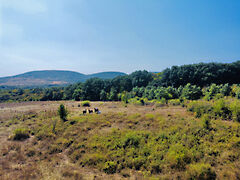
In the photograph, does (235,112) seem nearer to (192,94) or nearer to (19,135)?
(192,94)

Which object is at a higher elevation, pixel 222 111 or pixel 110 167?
pixel 222 111

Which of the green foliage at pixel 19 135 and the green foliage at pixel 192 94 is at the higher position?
the green foliage at pixel 192 94

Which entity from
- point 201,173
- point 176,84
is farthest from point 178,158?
point 176,84

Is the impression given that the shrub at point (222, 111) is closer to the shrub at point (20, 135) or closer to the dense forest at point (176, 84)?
the dense forest at point (176, 84)

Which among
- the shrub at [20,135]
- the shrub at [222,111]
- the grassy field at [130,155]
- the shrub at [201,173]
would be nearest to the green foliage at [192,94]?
the shrub at [222,111]

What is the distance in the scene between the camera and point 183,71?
1752 inches

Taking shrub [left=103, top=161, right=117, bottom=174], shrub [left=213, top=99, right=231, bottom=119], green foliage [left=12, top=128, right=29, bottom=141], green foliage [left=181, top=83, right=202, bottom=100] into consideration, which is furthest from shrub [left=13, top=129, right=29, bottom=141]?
green foliage [left=181, top=83, right=202, bottom=100]

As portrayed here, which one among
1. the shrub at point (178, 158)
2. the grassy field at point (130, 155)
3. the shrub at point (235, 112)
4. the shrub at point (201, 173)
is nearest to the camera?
the shrub at point (201, 173)

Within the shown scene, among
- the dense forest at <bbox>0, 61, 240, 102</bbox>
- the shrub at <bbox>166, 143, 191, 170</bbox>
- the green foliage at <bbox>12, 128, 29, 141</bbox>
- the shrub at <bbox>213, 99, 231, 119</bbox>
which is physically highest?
the dense forest at <bbox>0, 61, 240, 102</bbox>

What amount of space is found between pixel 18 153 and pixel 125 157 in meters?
8.63

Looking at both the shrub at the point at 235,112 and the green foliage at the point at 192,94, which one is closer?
the shrub at the point at 235,112

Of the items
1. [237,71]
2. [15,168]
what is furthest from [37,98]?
[237,71]

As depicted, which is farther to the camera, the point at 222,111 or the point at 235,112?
the point at 222,111

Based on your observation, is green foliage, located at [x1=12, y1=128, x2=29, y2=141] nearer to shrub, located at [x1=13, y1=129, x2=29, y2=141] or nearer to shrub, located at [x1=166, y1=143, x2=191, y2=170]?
shrub, located at [x1=13, y1=129, x2=29, y2=141]
